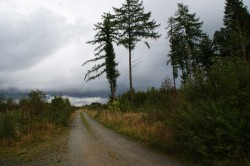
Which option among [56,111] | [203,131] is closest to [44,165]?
[203,131]

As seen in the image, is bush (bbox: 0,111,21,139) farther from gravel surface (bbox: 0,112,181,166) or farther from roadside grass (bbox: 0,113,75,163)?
gravel surface (bbox: 0,112,181,166)

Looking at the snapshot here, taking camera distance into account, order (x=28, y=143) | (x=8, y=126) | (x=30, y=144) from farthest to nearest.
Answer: (x=8, y=126) < (x=28, y=143) < (x=30, y=144)

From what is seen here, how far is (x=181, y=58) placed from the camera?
52.2 meters

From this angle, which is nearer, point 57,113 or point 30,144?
point 30,144

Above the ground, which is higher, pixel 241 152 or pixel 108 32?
pixel 108 32

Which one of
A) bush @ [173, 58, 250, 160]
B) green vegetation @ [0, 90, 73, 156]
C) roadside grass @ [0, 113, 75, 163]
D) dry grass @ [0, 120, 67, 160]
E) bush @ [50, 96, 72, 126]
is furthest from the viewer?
bush @ [50, 96, 72, 126]

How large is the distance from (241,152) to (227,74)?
A: 8.69 ft

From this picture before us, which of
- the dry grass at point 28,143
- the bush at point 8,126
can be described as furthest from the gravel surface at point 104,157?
the bush at point 8,126

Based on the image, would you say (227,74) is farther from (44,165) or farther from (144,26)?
(144,26)

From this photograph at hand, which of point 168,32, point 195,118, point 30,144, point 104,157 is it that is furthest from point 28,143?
point 168,32

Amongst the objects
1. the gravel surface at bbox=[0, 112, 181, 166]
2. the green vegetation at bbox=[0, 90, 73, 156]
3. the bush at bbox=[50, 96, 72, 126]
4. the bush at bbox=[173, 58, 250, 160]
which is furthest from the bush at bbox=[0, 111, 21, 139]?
the bush at bbox=[173, 58, 250, 160]

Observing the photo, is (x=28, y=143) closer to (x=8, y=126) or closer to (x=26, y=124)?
(x=8, y=126)

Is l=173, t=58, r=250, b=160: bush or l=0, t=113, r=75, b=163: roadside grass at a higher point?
l=173, t=58, r=250, b=160: bush

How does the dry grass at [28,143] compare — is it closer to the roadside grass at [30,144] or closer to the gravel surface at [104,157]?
the roadside grass at [30,144]
